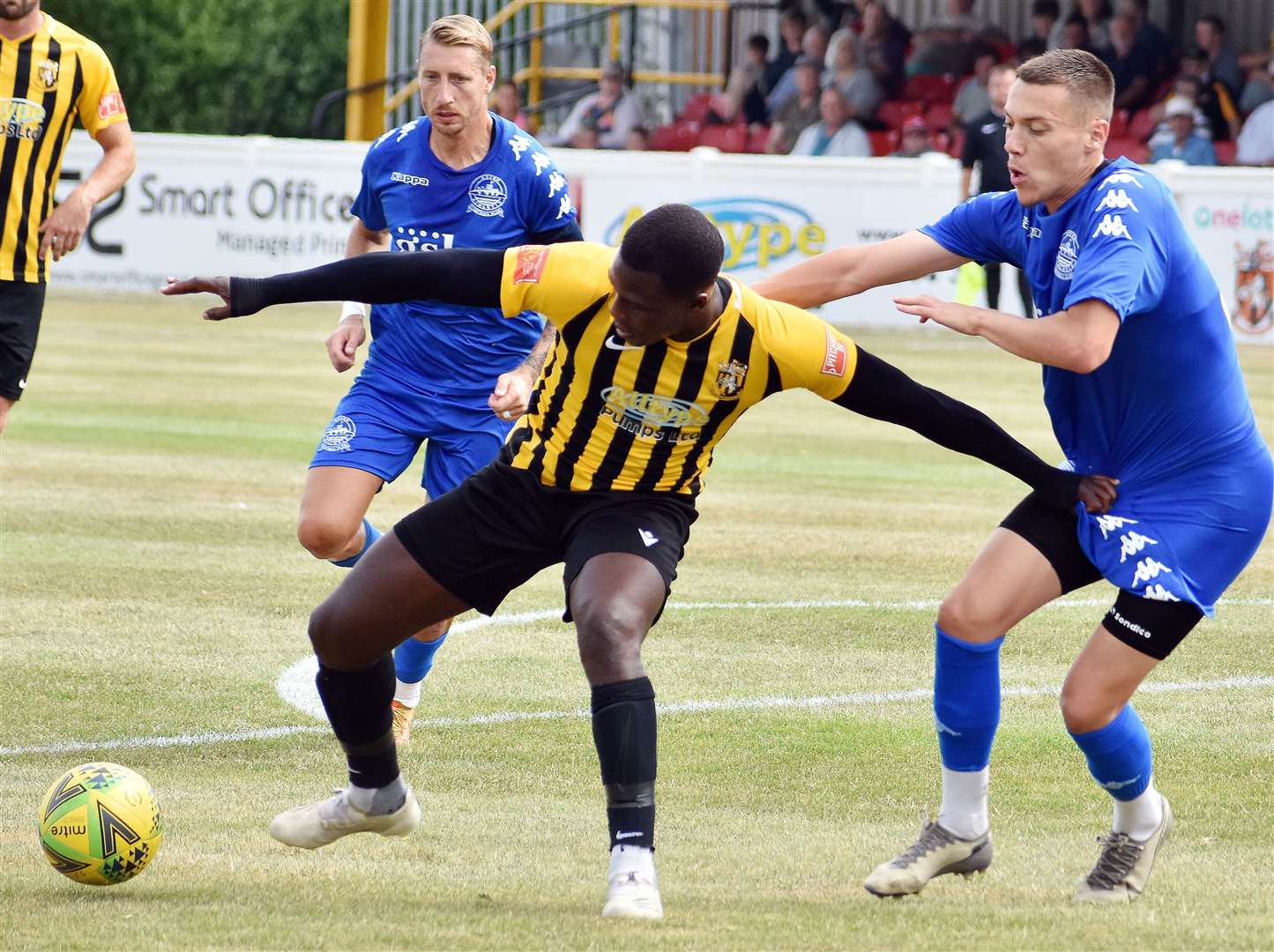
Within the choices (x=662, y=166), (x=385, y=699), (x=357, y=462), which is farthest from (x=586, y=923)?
(x=662, y=166)

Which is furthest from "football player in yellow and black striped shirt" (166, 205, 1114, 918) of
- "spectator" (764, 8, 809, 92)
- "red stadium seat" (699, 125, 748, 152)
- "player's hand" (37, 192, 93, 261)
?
"spectator" (764, 8, 809, 92)

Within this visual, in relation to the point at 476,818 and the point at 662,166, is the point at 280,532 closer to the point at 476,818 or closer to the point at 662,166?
the point at 476,818

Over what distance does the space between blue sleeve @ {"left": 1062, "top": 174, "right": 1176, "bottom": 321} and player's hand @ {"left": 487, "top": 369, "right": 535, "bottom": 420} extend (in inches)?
68.6

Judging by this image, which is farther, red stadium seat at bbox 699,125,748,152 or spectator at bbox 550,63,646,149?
spectator at bbox 550,63,646,149

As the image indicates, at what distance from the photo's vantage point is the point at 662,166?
74.1ft

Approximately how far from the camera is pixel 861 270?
5.58 metres

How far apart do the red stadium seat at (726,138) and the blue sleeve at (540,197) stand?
69.7ft

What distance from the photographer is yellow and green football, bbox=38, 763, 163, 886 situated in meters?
4.93

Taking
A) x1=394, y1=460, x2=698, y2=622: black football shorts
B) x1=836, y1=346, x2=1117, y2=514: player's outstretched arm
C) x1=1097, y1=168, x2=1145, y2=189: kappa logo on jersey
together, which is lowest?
x1=394, y1=460, x2=698, y2=622: black football shorts

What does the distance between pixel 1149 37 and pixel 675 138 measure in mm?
6894

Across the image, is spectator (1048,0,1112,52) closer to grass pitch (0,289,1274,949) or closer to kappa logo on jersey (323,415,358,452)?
grass pitch (0,289,1274,949)

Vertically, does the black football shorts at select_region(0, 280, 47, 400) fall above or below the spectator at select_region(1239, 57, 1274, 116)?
above

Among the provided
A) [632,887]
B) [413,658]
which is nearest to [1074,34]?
[413,658]

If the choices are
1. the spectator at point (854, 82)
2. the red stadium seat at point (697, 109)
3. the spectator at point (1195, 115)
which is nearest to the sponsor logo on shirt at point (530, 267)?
the spectator at point (1195, 115)
